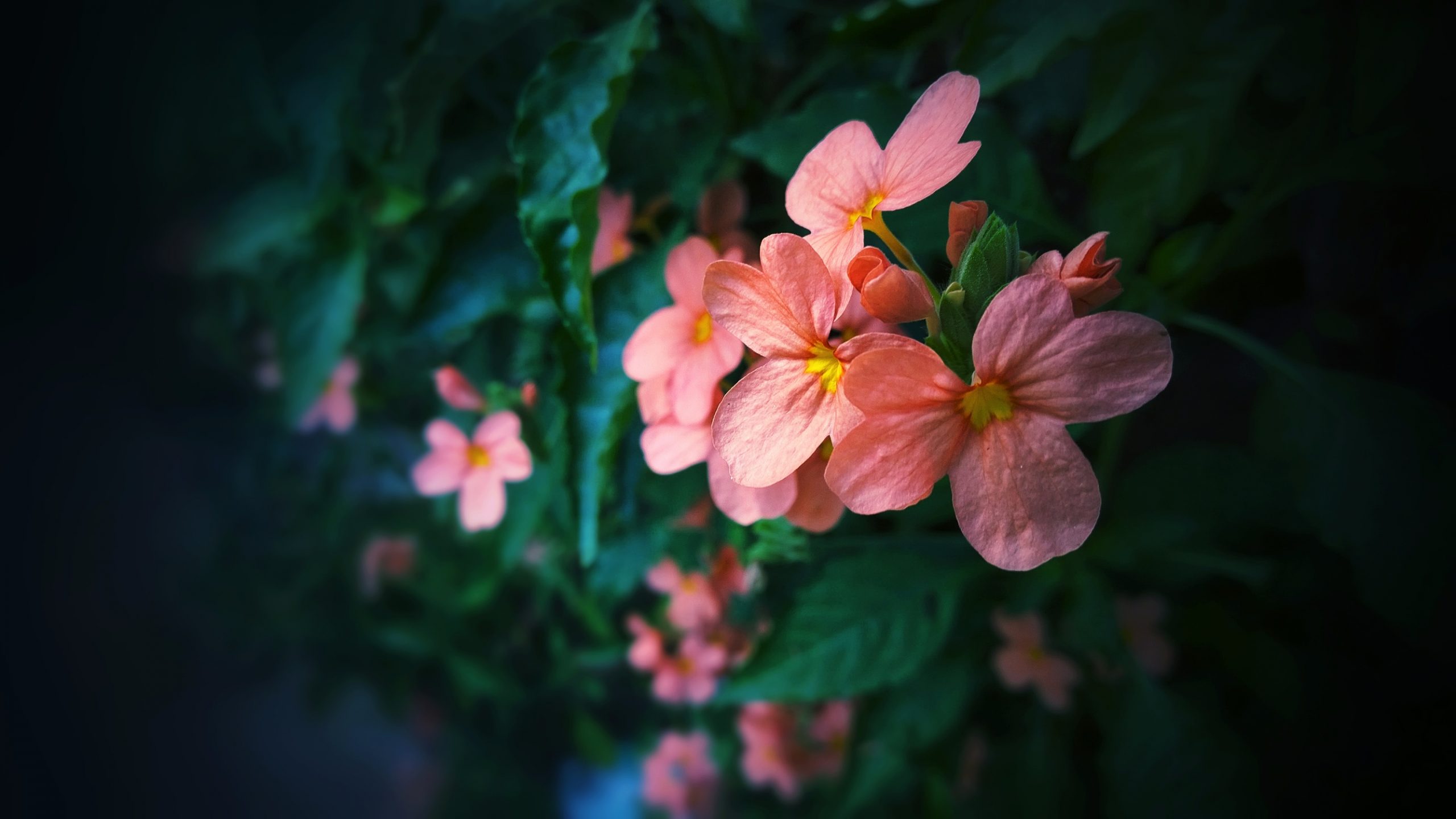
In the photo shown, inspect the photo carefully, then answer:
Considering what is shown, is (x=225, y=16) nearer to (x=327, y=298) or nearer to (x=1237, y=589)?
(x=327, y=298)

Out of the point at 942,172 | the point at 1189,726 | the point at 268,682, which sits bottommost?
the point at 268,682

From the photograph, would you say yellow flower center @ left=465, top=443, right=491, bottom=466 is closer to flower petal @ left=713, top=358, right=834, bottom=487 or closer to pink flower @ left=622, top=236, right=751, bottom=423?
pink flower @ left=622, top=236, right=751, bottom=423

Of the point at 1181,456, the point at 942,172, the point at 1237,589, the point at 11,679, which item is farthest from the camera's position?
the point at 11,679

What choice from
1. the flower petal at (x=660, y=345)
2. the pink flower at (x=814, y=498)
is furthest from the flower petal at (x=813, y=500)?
the flower petal at (x=660, y=345)

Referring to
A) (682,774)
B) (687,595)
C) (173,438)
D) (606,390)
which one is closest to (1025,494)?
(606,390)

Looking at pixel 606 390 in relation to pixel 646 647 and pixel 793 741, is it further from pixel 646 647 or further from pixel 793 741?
pixel 793 741

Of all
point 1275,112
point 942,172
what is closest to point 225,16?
point 942,172

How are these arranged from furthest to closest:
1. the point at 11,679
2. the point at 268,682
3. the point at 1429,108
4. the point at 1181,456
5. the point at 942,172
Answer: the point at 268,682 → the point at 11,679 → the point at 1181,456 → the point at 1429,108 → the point at 942,172
